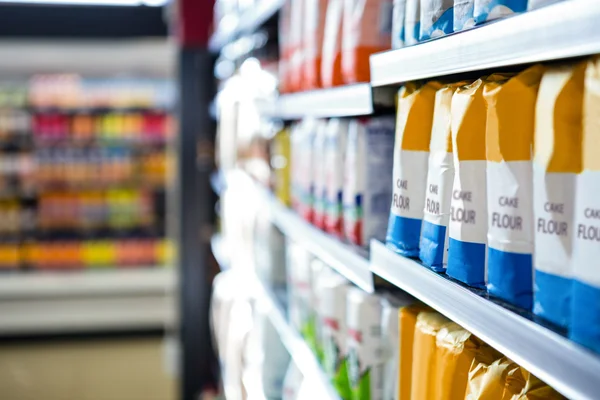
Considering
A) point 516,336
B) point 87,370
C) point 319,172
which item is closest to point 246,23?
point 319,172

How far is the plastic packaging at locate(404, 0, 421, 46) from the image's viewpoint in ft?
4.49

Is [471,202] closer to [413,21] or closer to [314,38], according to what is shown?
[413,21]

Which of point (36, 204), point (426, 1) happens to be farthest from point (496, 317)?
point (36, 204)

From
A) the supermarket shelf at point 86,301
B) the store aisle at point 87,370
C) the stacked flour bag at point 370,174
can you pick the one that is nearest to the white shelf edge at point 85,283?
the supermarket shelf at point 86,301

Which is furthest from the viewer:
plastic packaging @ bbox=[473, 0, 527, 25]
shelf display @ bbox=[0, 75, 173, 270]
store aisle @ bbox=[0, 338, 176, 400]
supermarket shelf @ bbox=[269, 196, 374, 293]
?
shelf display @ bbox=[0, 75, 173, 270]

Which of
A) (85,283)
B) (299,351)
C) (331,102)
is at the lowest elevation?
(85,283)

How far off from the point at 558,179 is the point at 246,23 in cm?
232

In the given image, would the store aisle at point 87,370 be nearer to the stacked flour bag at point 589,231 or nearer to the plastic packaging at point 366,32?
→ the plastic packaging at point 366,32

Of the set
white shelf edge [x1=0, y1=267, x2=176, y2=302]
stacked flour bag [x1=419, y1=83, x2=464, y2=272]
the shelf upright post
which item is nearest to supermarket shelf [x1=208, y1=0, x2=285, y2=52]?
the shelf upright post

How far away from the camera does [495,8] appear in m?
1.02

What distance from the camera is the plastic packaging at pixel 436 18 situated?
1.24 meters

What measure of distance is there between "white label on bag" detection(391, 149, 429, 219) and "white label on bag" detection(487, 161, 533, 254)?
0.32 m

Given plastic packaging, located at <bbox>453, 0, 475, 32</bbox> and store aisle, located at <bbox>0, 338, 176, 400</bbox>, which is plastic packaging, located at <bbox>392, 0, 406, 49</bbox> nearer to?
plastic packaging, located at <bbox>453, 0, 475, 32</bbox>

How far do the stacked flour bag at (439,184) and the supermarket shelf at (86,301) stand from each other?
17.6ft
